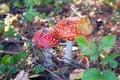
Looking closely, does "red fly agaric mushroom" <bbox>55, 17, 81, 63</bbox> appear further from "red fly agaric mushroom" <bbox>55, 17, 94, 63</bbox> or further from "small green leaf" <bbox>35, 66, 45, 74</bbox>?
"small green leaf" <bbox>35, 66, 45, 74</bbox>

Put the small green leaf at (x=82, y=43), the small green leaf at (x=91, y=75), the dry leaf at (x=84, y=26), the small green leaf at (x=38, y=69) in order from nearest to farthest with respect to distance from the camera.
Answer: the small green leaf at (x=91, y=75), the small green leaf at (x=82, y=43), the dry leaf at (x=84, y=26), the small green leaf at (x=38, y=69)

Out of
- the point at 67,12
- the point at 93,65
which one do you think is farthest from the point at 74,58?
the point at 67,12

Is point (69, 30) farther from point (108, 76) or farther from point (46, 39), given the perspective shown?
point (108, 76)

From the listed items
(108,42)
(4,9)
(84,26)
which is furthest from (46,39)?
(4,9)

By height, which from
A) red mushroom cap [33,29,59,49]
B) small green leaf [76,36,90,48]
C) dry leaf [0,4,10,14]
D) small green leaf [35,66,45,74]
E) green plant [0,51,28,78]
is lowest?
small green leaf [35,66,45,74]

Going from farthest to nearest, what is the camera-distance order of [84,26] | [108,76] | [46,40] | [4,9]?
[4,9]
[46,40]
[84,26]
[108,76]

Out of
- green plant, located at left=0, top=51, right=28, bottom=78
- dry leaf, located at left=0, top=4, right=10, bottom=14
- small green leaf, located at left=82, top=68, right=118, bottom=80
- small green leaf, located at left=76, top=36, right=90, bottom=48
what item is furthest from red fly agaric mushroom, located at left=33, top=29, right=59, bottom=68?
dry leaf, located at left=0, top=4, right=10, bottom=14

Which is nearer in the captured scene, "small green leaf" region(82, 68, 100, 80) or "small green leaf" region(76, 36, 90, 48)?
"small green leaf" region(82, 68, 100, 80)

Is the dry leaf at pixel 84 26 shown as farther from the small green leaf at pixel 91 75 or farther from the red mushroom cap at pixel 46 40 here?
the small green leaf at pixel 91 75

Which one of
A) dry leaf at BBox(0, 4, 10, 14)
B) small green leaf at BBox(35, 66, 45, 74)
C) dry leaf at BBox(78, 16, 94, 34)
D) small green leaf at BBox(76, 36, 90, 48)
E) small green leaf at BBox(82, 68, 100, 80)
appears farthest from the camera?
dry leaf at BBox(0, 4, 10, 14)

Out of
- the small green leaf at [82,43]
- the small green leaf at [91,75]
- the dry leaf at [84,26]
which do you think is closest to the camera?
the small green leaf at [91,75]

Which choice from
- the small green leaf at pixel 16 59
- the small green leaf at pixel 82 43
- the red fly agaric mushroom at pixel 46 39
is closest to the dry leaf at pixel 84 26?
the red fly agaric mushroom at pixel 46 39
